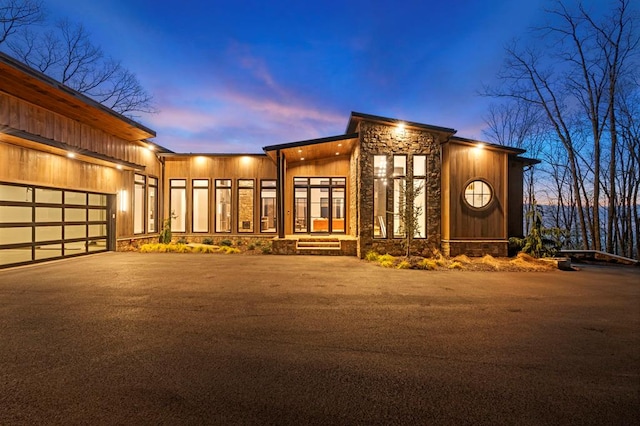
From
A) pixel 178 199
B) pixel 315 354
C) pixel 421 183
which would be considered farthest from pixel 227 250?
pixel 315 354

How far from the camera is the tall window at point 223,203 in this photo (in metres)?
13.5

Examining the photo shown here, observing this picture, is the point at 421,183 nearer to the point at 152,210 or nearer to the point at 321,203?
the point at 321,203

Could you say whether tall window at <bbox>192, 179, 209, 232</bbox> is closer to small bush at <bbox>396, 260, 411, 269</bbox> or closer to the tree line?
small bush at <bbox>396, 260, 411, 269</bbox>

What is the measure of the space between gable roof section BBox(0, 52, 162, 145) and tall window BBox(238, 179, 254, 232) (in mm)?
4322

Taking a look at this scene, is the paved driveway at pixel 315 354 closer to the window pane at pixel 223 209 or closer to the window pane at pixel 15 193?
the window pane at pixel 15 193

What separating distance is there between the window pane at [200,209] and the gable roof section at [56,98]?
358 cm

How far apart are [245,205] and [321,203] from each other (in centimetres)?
347

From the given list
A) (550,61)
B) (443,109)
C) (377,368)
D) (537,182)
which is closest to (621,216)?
(537,182)

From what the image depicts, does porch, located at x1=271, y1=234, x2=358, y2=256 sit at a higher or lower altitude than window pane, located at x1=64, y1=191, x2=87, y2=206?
lower

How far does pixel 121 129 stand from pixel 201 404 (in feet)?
35.8

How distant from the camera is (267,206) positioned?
44.6 feet

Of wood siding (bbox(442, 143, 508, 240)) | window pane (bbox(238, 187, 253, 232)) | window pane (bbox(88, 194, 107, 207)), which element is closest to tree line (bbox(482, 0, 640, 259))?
wood siding (bbox(442, 143, 508, 240))

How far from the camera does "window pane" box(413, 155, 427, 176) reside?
10.3 m

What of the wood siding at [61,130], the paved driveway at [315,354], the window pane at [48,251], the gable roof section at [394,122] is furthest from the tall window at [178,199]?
the gable roof section at [394,122]
